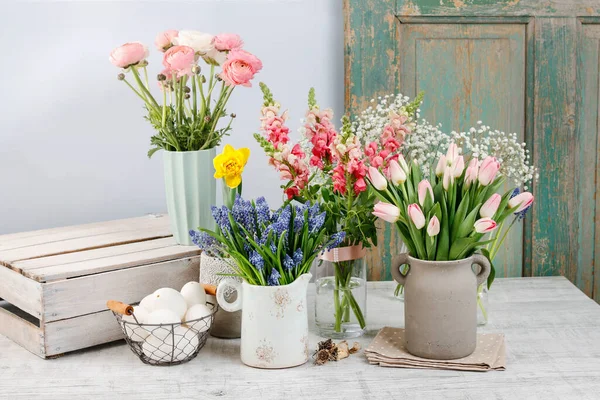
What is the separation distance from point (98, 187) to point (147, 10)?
17.0 inches

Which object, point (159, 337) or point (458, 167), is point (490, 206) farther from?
point (159, 337)

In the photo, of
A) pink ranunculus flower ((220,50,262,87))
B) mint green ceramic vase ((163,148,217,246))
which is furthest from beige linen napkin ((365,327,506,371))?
pink ranunculus flower ((220,50,262,87))

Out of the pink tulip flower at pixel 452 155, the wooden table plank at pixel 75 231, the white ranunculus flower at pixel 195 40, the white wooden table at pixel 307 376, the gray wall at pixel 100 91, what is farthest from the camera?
the gray wall at pixel 100 91

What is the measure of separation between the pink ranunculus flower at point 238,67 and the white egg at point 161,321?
1.42 feet

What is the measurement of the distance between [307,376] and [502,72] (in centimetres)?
94

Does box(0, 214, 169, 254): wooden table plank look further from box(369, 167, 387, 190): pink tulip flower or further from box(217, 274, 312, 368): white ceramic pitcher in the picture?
box(369, 167, 387, 190): pink tulip flower

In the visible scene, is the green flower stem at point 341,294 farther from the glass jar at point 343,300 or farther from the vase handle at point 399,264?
the vase handle at point 399,264

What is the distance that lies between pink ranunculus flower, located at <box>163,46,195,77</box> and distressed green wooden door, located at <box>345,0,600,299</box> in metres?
0.51

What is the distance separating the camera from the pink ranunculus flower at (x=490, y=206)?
125 cm

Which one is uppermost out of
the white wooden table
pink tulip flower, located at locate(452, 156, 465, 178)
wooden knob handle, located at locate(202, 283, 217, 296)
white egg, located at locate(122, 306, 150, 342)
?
pink tulip flower, located at locate(452, 156, 465, 178)

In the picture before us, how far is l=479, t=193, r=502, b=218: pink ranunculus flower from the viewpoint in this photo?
4.10ft

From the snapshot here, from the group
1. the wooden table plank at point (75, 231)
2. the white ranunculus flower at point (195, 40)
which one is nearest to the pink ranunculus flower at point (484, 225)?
the white ranunculus flower at point (195, 40)

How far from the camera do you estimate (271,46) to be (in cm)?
182

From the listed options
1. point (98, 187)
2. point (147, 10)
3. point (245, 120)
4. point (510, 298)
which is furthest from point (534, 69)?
point (98, 187)
